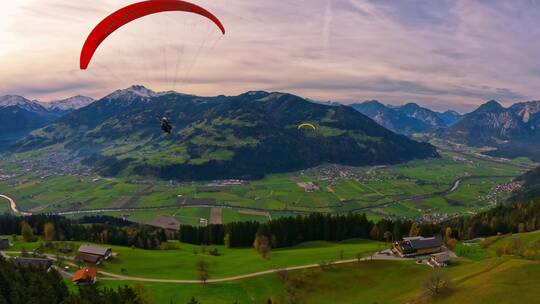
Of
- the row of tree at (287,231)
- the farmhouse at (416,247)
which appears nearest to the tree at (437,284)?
the farmhouse at (416,247)

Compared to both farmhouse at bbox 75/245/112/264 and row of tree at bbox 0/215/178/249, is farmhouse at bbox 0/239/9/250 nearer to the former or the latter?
row of tree at bbox 0/215/178/249

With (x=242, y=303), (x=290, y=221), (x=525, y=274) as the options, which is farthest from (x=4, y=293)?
(x=290, y=221)

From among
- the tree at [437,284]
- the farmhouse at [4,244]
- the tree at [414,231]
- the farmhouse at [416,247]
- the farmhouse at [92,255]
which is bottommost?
the farmhouse at [4,244]

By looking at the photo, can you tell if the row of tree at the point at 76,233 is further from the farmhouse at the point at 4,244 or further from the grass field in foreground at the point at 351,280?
the grass field in foreground at the point at 351,280

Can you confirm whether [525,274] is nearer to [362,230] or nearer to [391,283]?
[391,283]

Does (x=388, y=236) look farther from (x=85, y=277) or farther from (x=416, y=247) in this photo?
(x=85, y=277)

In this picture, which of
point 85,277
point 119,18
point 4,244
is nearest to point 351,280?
point 85,277

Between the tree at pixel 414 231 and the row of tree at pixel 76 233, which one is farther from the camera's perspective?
the row of tree at pixel 76 233
